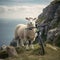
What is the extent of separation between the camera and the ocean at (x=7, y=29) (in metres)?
3.51

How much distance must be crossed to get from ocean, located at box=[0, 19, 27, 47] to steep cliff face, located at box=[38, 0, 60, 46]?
0.39m

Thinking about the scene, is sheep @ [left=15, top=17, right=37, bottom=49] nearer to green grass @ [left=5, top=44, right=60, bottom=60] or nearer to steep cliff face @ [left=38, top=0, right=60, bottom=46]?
green grass @ [left=5, top=44, right=60, bottom=60]

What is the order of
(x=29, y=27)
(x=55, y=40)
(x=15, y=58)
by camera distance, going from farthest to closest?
1. (x=55, y=40)
2. (x=29, y=27)
3. (x=15, y=58)

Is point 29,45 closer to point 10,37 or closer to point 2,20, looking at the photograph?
point 10,37

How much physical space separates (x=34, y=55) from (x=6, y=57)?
413 mm

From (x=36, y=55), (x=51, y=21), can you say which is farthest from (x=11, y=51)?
(x=51, y=21)

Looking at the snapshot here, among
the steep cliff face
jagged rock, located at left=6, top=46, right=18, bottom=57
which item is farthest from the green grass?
the steep cliff face

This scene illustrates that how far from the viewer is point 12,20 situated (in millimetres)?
3559

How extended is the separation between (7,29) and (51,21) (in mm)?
739

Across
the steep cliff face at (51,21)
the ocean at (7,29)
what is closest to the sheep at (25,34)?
the ocean at (7,29)

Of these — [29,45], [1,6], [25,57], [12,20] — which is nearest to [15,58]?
[25,57]

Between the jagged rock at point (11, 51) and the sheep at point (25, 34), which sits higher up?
the sheep at point (25, 34)

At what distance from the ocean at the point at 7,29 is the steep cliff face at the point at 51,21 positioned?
385mm

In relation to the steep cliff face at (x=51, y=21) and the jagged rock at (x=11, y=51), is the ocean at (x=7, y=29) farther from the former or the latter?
the steep cliff face at (x=51, y=21)
